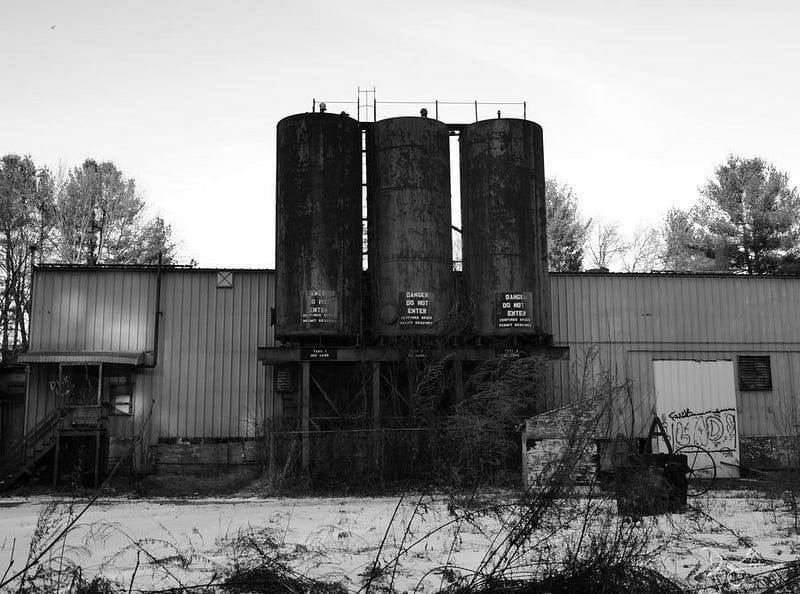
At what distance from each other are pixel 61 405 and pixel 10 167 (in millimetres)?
19993

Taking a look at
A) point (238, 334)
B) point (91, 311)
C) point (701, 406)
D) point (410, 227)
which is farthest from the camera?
point (238, 334)

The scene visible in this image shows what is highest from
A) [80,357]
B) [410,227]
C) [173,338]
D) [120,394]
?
[410,227]

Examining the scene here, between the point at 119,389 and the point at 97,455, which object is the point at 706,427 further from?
the point at 119,389

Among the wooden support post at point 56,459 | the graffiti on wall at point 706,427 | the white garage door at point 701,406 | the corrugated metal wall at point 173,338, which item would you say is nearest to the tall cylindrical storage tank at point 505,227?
the white garage door at point 701,406

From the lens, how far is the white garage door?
72.2 feet

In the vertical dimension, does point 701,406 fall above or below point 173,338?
below

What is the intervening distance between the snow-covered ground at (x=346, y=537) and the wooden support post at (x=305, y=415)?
8.13 ft

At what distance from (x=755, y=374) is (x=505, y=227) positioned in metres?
9.97

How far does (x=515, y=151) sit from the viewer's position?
22.6 m

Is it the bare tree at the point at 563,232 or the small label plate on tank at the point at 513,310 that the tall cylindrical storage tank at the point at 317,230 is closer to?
the small label plate on tank at the point at 513,310

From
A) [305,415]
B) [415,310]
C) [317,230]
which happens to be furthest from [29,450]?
[415,310]

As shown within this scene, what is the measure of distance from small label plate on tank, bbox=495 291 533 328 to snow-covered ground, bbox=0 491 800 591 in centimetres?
658

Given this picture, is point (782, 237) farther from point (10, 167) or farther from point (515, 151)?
point (10, 167)

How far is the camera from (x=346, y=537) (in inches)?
414
